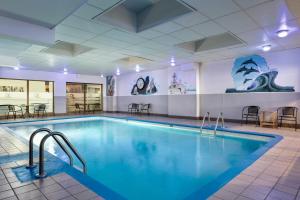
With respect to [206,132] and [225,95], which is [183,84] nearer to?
[225,95]

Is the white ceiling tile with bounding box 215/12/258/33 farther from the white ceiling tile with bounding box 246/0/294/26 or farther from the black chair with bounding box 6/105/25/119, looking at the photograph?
the black chair with bounding box 6/105/25/119

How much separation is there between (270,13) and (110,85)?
11.0 m

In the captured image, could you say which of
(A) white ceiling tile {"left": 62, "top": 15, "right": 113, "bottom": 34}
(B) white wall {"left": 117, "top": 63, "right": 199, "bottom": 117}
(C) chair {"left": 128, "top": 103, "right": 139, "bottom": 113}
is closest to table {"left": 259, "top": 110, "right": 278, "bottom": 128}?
(B) white wall {"left": 117, "top": 63, "right": 199, "bottom": 117}

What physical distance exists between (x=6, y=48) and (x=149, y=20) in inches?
166

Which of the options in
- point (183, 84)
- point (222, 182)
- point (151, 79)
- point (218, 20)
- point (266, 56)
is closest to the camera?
point (222, 182)

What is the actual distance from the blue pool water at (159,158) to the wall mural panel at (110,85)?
6.85 m

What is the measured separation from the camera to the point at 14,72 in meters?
9.90

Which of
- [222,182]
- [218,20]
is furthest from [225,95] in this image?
[222,182]

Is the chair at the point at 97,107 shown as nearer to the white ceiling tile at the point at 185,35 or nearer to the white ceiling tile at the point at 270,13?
the white ceiling tile at the point at 185,35

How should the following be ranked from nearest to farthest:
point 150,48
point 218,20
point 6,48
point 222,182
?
1. point 222,182
2. point 218,20
3. point 6,48
4. point 150,48

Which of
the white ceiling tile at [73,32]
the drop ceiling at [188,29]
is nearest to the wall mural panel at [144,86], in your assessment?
the drop ceiling at [188,29]

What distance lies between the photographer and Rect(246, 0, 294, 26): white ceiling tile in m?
3.25

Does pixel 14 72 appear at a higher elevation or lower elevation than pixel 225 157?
higher

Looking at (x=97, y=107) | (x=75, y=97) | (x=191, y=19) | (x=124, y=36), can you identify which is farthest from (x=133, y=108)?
(x=191, y=19)
